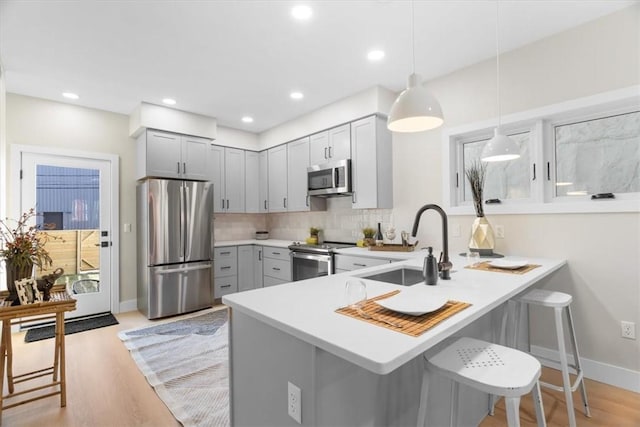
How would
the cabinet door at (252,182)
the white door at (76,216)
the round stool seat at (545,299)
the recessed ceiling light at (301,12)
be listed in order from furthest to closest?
the cabinet door at (252,182), the white door at (76,216), the recessed ceiling light at (301,12), the round stool seat at (545,299)

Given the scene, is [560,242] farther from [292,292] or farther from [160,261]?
[160,261]

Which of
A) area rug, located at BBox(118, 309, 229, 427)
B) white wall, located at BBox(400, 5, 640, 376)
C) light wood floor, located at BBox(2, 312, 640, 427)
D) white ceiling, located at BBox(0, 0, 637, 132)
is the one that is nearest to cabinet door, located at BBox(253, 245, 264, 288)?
area rug, located at BBox(118, 309, 229, 427)

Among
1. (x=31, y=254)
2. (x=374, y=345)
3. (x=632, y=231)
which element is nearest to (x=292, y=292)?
(x=374, y=345)

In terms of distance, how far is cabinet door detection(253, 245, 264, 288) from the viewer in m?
4.72

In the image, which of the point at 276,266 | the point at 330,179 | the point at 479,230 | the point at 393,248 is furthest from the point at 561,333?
the point at 276,266

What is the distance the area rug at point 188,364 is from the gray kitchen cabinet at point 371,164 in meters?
2.15

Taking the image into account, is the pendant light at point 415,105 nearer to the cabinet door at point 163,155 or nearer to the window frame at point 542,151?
the window frame at point 542,151

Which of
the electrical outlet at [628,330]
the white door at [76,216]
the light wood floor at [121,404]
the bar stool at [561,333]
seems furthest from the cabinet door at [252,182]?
the electrical outlet at [628,330]

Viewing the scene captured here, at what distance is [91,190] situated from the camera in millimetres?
4043

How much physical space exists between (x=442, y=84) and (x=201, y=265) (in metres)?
3.59

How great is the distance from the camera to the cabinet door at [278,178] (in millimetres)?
4809

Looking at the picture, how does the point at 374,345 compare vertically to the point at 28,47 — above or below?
below

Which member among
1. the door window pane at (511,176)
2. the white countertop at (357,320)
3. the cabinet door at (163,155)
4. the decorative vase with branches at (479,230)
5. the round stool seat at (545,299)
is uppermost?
the cabinet door at (163,155)

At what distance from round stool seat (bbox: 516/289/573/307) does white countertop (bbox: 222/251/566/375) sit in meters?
0.15
